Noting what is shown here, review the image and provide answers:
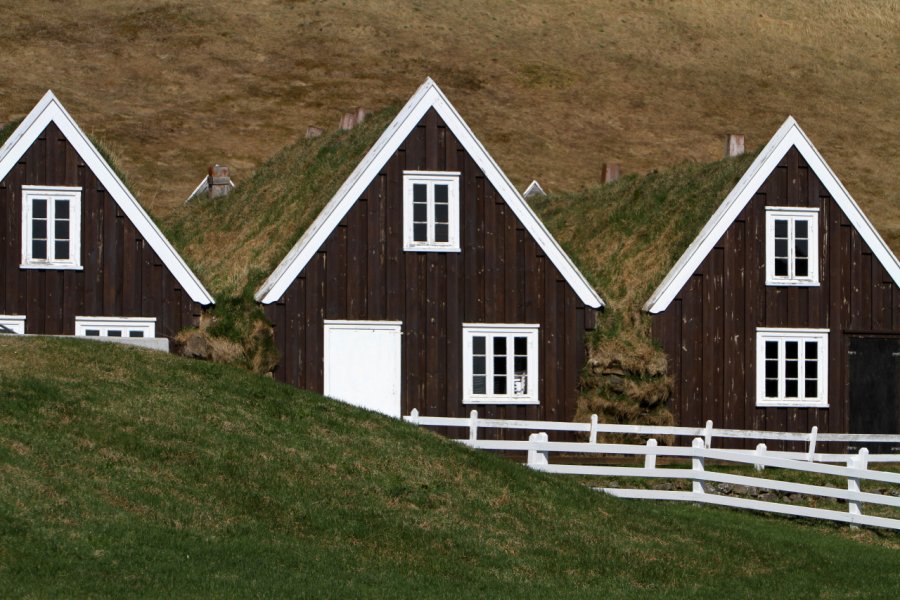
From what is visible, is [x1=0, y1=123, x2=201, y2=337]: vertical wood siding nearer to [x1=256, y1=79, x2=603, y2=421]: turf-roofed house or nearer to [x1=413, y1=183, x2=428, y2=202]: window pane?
[x1=256, y1=79, x2=603, y2=421]: turf-roofed house

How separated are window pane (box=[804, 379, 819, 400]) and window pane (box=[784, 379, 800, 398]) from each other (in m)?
0.21

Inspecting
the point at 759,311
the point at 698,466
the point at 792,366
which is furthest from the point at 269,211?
the point at 698,466

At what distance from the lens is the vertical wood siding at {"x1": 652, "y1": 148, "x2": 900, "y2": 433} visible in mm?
34000

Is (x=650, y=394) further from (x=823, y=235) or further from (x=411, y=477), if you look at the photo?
(x=411, y=477)

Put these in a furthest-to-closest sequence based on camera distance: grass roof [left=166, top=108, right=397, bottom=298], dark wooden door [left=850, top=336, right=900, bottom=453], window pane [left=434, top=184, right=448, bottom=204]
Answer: dark wooden door [left=850, top=336, right=900, bottom=453] < grass roof [left=166, top=108, right=397, bottom=298] < window pane [left=434, top=184, right=448, bottom=204]

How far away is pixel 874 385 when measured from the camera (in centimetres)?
3497

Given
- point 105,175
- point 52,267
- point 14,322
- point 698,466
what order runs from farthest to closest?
point 105,175, point 52,267, point 14,322, point 698,466

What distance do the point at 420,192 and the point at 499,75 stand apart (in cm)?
6478

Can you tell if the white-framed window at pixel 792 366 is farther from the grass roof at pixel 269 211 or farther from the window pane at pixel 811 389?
the grass roof at pixel 269 211

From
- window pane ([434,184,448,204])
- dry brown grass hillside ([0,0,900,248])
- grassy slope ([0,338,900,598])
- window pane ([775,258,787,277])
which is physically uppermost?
dry brown grass hillside ([0,0,900,248])

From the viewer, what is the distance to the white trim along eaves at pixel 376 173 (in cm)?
3209

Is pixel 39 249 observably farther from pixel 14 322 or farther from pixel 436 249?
pixel 436 249

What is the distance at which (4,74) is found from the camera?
84.9 m

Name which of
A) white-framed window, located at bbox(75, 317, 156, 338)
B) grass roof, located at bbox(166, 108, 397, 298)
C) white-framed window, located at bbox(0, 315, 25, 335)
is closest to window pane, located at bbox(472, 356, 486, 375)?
grass roof, located at bbox(166, 108, 397, 298)
